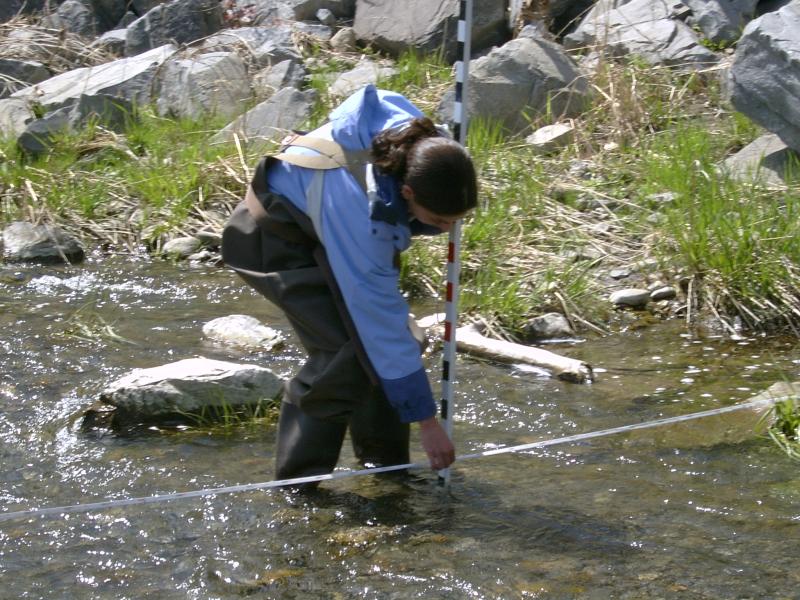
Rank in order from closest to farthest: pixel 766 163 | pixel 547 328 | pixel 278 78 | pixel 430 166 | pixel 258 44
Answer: pixel 430 166 → pixel 547 328 → pixel 766 163 → pixel 278 78 → pixel 258 44

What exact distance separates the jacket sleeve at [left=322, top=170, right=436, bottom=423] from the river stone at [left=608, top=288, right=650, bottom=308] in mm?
2732

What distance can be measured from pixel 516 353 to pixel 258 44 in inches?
Result: 214

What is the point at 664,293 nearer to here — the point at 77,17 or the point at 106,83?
the point at 106,83

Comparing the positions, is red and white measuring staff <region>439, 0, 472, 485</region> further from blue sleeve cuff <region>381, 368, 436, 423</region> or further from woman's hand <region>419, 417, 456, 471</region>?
blue sleeve cuff <region>381, 368, 436, 423</region>

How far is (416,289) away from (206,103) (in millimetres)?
3081

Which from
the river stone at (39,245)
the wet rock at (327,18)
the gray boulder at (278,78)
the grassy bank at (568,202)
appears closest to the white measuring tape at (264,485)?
the grassy bank at (568,202)

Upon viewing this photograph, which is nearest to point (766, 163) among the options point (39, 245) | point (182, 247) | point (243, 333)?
point (243, 333)

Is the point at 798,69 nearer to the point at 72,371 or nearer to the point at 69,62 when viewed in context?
the point at 72,371

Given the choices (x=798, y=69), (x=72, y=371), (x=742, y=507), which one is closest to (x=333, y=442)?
(x=742, y=507)

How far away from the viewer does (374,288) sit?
10.7ft

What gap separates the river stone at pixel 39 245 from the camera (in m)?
6.86

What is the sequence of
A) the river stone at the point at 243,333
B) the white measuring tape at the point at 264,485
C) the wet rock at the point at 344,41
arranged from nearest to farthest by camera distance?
the white measuring tape at the point at 264,485 < the river stone at the point at 243,333 < the wet rock at the point at 344,41

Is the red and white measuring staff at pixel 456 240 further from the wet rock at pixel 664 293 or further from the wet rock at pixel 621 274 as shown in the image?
the wet rock at pixel 621 274

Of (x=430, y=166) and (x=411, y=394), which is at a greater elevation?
(x=430, y=166)
